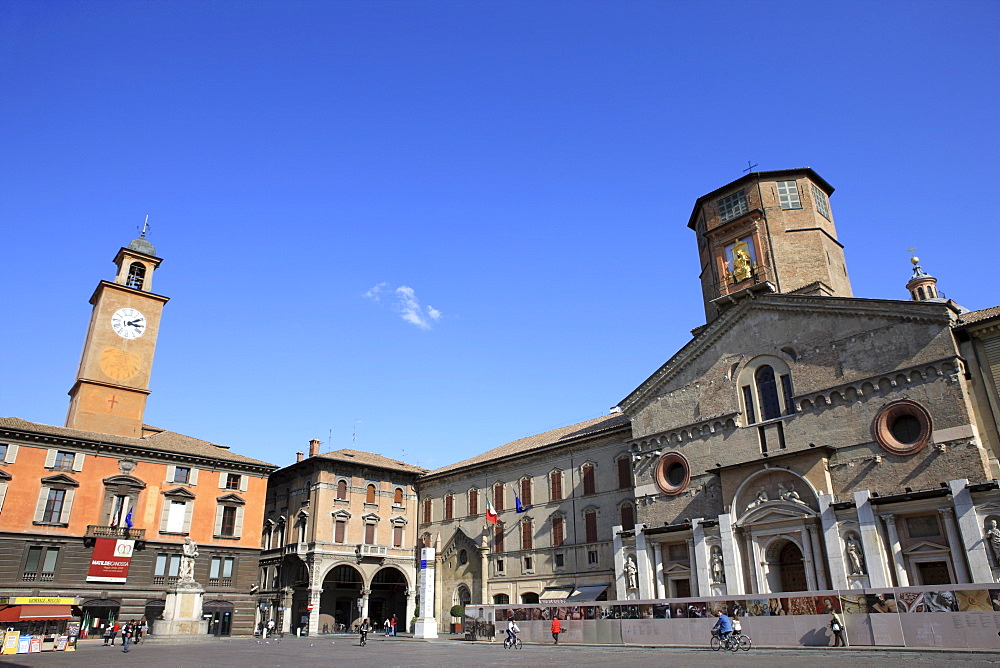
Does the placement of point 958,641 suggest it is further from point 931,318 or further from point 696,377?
point 696,377

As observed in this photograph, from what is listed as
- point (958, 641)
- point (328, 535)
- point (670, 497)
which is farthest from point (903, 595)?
point (328, 535)

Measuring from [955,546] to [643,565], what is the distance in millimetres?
12237

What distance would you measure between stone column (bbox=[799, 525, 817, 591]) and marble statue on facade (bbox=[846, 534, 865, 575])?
1471 mm

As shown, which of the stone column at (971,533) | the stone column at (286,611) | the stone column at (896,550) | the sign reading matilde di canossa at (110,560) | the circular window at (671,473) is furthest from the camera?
the stone column at (286,611)

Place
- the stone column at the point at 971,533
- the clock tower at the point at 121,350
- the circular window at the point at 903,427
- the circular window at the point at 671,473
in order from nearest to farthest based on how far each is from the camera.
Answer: the stone column at the point at 971,533 → the circular window at the point at 903,427 → the circular window at the point at 671,473 → the clock tower at the point at 121,350

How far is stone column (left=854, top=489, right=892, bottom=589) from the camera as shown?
22.6m

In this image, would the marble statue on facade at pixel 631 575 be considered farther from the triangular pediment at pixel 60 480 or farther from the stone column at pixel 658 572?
the triangular pediment at pixel 60 480

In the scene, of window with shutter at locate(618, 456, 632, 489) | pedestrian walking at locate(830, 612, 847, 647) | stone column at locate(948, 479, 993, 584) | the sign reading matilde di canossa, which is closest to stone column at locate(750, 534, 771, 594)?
pedestrian walking at locate(830, 612, 847, 647)

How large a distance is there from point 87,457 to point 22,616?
9.18 meters

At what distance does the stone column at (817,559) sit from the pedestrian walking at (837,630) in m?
4.85

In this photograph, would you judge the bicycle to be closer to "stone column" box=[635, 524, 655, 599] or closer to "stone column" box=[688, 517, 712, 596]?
"stone column" box=[688, 517, 712, 596]

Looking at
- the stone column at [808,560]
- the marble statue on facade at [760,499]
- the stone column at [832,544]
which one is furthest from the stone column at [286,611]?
the stone column at [832,544]

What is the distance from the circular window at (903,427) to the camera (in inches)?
919

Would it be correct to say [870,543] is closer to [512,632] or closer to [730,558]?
[730,558]
